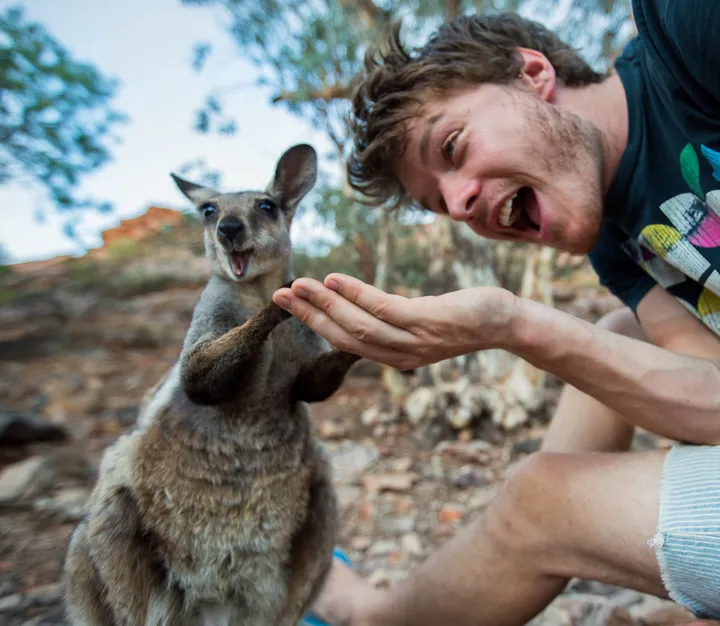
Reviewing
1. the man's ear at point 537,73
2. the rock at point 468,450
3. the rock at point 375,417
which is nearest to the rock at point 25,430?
the rock at point 375,417

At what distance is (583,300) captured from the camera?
→ 7.52 metres

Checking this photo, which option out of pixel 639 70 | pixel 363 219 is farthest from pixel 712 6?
pixel 363 219

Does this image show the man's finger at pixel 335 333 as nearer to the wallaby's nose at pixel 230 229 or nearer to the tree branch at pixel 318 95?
the wallaby's nose at pixel 230 229

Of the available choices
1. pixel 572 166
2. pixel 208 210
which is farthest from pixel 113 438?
pixel 572 166

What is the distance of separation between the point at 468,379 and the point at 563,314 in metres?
2.19

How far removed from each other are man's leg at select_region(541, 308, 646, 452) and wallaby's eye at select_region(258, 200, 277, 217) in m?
1.19

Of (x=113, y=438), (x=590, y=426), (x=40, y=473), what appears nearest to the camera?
(x=590, y=426)

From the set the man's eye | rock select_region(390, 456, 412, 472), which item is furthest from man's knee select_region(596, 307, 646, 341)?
rock select_region(390, 456, 412, 472)

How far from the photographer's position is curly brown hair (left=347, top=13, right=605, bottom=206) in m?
1.70

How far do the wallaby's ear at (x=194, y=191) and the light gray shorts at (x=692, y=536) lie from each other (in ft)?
5.05

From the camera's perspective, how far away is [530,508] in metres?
1.45

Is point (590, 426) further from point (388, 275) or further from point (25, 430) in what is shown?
point (25, 430)

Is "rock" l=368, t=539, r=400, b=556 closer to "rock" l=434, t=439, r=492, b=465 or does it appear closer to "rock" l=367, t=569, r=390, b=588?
"rock" l=367, t=569, r=390, b=588

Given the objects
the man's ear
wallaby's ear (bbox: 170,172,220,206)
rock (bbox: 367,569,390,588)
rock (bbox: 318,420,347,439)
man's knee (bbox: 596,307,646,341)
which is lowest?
rock (bbox: 318,420,347,439)
